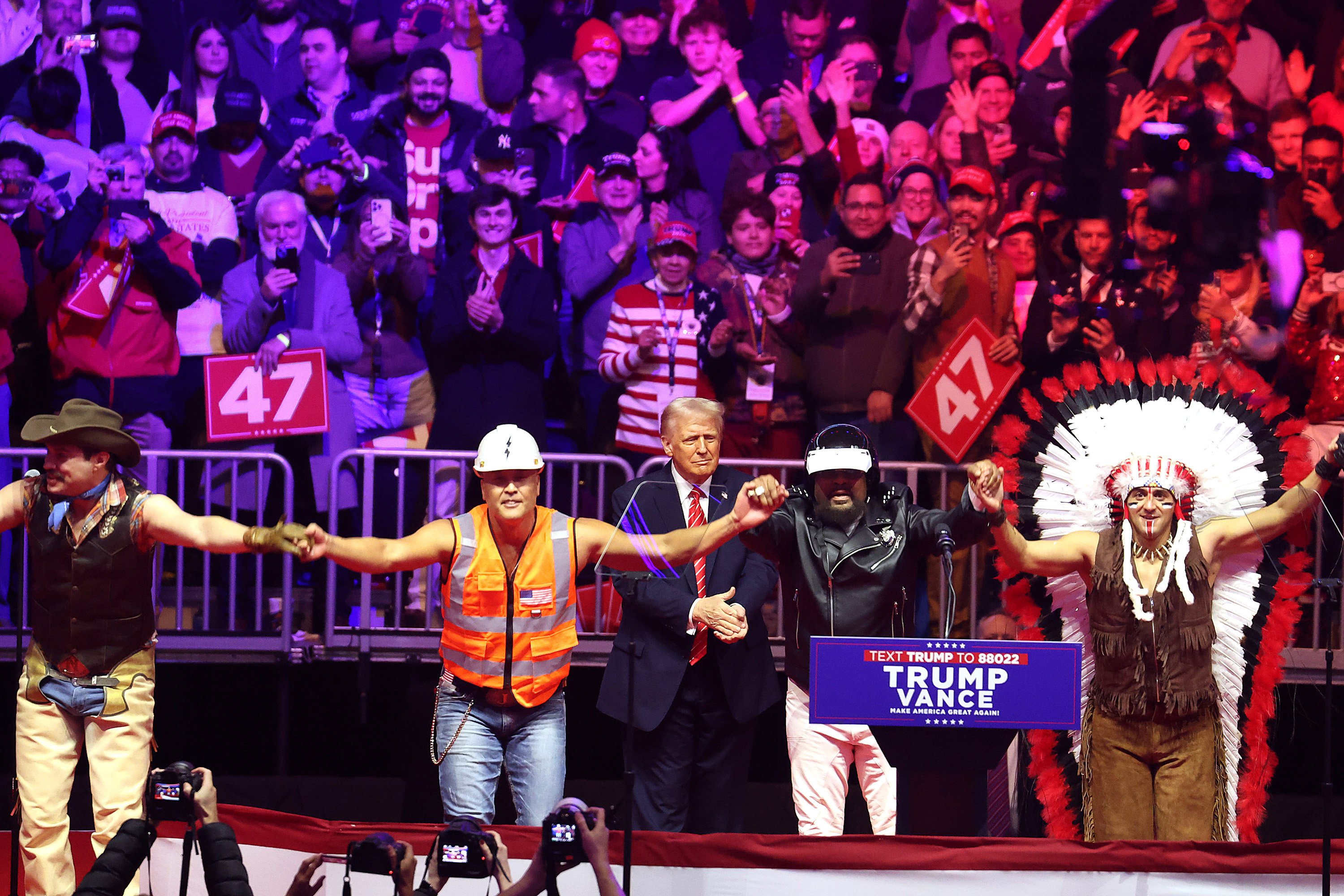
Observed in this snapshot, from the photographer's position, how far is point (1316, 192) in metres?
7.83

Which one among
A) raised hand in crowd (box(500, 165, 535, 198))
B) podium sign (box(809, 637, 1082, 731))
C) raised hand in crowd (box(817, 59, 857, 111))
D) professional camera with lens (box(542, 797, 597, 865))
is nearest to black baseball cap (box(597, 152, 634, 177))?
raised hand in crowd (box(500, 165, 535, 198))

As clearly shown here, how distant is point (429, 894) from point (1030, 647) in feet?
6.40

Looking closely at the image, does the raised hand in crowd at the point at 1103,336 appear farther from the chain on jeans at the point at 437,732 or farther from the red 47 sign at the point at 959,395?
the chain on jeans at the point at 437,732

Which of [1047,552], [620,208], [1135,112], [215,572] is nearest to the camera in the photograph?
[1047,552]

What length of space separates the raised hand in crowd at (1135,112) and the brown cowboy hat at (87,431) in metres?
5.61

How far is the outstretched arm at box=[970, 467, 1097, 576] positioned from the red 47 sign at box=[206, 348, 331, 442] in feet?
12.8

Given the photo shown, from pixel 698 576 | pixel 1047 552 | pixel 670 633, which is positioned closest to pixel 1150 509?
pixel 1047 552

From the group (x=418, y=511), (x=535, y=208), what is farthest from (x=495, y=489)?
(x=535, y=208)

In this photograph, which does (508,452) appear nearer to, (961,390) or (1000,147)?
(961,390)

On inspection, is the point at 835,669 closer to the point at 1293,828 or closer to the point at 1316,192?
the point at 1293,828

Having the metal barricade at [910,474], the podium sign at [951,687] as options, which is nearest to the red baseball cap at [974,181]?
the metal barricade at [910,474]

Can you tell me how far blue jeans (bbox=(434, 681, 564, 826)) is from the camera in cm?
481

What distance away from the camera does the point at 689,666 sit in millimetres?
5250

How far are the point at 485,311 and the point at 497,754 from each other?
3.11m
